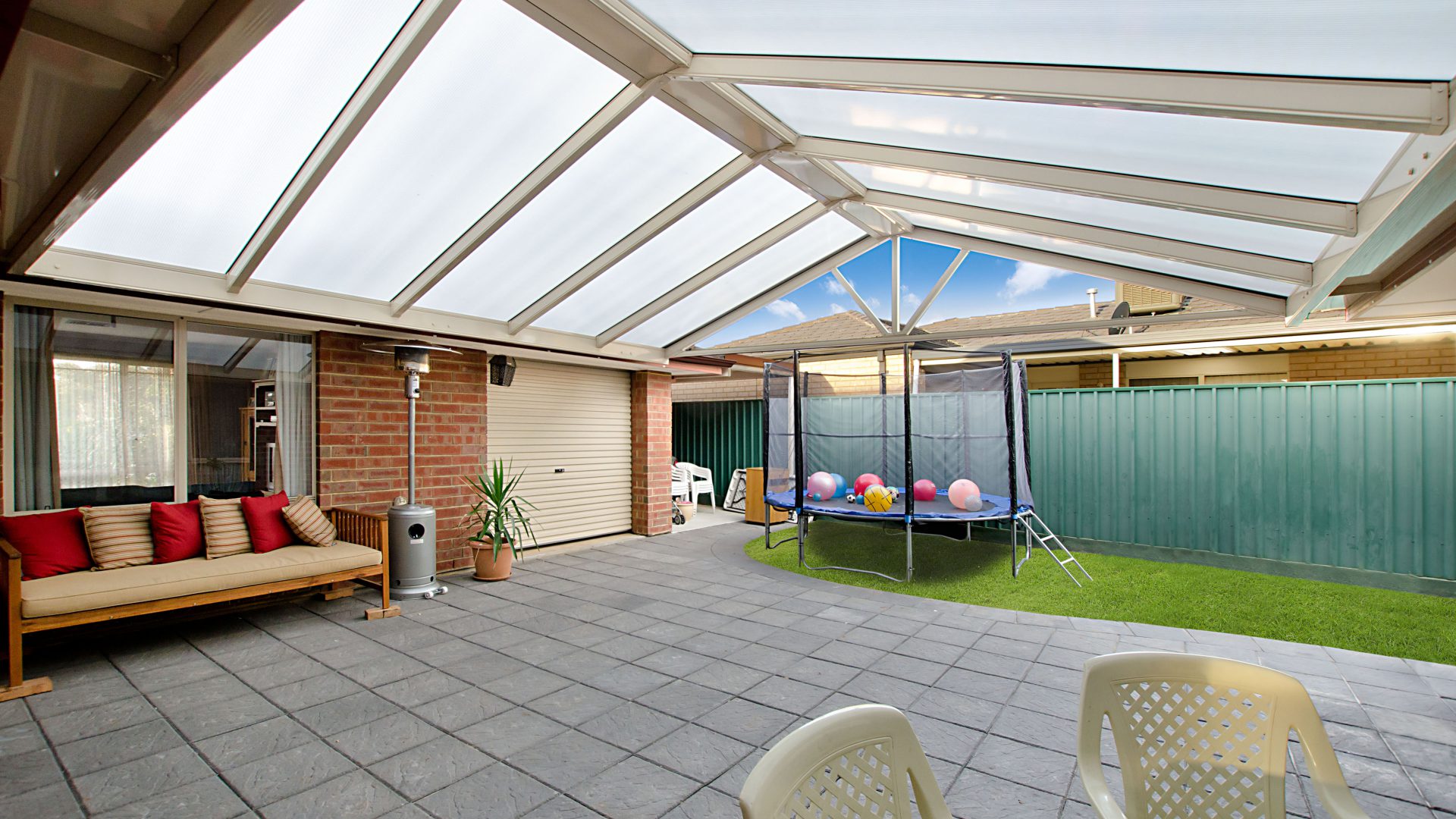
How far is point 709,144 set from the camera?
12.7 feet

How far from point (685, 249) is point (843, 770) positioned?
4465 mm

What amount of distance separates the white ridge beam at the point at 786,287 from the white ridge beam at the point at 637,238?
2.06 m

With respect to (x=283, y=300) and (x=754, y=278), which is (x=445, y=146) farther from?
(x=754, y=278)

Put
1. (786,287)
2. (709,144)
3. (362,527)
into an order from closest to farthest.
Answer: (709,144) < (362,527) < (786,287)

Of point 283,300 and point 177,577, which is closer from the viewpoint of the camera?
point 177,577

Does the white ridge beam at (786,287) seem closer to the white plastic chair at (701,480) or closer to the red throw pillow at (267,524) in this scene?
the white plastic chair at (701,480)

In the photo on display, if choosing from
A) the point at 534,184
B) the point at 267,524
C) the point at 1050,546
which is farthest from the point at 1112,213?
the point at 267,524

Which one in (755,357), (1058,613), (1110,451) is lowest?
(1058,613)

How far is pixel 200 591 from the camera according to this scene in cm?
406

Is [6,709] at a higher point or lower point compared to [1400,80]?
lower

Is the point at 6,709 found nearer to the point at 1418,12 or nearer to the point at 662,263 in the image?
the point at 662,263

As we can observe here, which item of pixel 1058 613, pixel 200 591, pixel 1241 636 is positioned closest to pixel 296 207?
pixel 200 591

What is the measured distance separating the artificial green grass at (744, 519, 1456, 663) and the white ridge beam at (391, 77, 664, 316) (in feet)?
14.8

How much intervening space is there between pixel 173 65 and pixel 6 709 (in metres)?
3.59
